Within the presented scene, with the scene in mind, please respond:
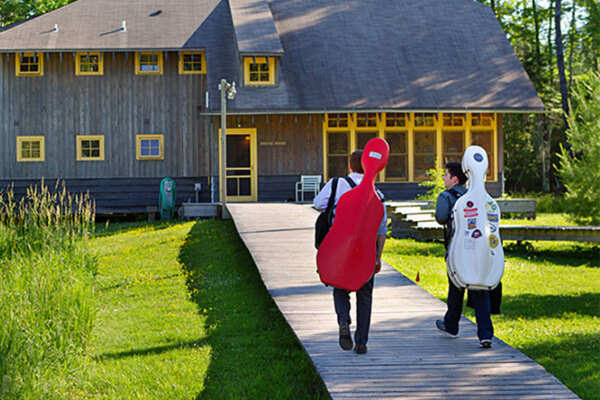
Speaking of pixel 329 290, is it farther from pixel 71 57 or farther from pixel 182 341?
pixel 71 57

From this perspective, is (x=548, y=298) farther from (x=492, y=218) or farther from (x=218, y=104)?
(x=218, y=104)

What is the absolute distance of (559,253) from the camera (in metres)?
15.9

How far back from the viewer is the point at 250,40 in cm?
2198

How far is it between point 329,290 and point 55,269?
11.2 feet

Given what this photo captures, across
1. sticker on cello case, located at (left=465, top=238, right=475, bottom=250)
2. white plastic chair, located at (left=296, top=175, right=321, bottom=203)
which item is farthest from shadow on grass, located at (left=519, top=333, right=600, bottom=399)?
white plastic chair, located at (left=296, top=175, right=321, bottom=203)

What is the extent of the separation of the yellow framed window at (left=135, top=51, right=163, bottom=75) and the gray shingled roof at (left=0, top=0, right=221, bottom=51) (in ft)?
1.54

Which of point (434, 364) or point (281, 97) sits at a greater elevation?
point (281, 97)

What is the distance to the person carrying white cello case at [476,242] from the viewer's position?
21.2ft

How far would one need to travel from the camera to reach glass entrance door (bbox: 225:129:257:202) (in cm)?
2197

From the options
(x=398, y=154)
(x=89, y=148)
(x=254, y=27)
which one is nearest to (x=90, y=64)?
(x=89, y=148)

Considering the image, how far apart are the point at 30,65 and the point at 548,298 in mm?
17775

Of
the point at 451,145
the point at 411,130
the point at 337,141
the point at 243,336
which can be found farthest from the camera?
the point at 451,145

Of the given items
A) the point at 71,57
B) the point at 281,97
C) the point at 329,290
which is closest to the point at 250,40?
the point at 281,97

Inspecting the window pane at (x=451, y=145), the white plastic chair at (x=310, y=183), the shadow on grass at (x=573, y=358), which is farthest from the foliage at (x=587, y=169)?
the shadow on grass at (x=573, y=358)
